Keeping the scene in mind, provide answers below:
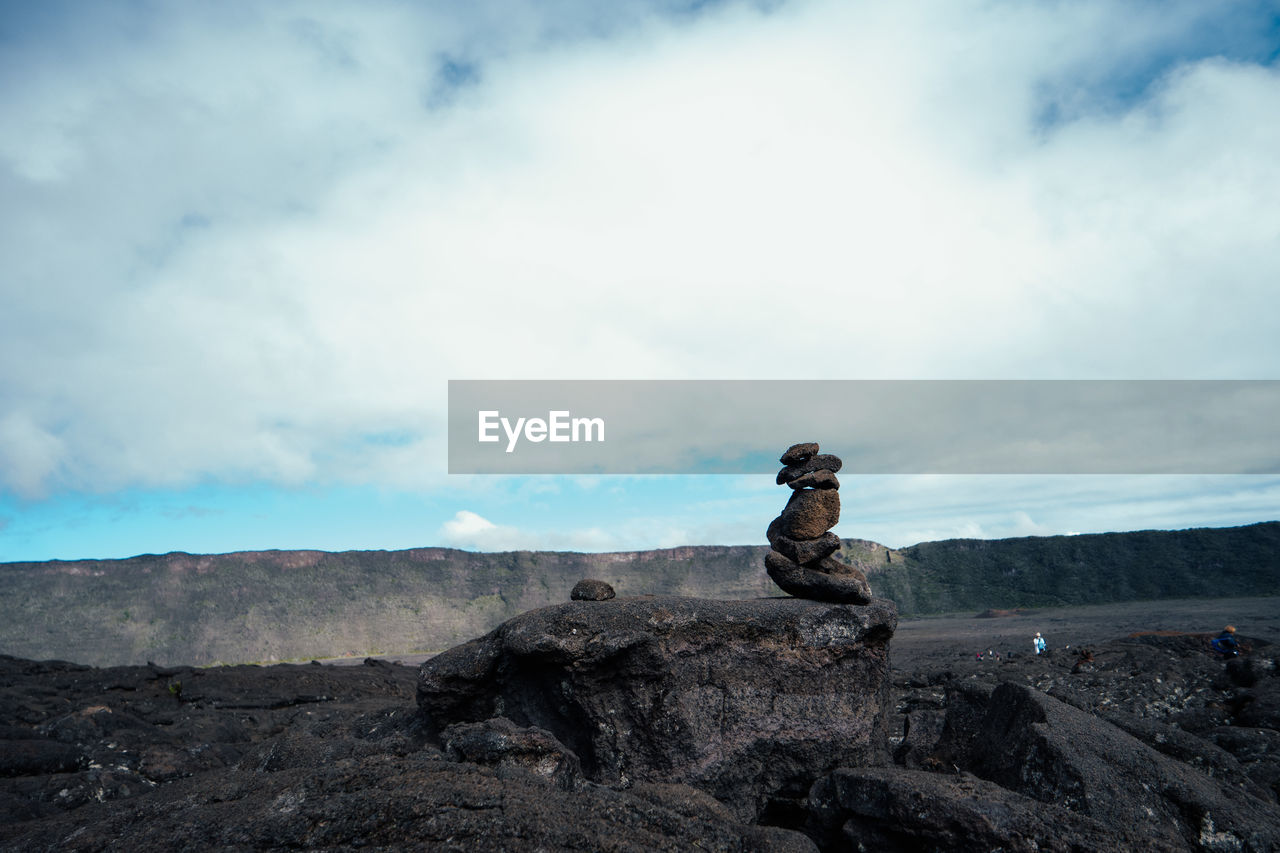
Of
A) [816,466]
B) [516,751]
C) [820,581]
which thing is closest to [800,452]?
[816,466]

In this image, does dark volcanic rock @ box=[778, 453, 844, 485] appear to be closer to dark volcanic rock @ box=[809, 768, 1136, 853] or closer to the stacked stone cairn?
the stacked stone cairn

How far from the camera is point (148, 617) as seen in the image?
→ 4944cm

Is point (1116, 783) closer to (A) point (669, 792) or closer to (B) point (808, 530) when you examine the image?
(A) point (669, 792)

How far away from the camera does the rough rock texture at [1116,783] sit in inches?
232

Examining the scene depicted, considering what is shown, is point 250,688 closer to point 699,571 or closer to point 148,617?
point 148,617

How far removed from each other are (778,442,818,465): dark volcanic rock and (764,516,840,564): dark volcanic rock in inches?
36.1

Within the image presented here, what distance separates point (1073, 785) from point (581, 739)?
4.77 metres

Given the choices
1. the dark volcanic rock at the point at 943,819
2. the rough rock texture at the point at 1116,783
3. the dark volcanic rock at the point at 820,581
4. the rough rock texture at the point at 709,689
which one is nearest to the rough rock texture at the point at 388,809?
the dark volcanic rock at the point at 943,819

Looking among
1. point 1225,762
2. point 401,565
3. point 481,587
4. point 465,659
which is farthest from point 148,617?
point 1225,762

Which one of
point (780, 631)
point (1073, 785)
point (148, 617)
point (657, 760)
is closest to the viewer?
point (1073, 785)

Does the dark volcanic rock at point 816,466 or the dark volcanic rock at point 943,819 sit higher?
the dark volcanic rock at point 816,466

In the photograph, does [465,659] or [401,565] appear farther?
[401,565]

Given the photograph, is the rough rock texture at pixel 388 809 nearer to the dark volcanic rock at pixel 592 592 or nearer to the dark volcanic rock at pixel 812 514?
the dark volcanic rock at pixel 592 592

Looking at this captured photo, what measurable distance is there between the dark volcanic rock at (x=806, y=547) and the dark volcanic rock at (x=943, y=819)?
11.0ft
